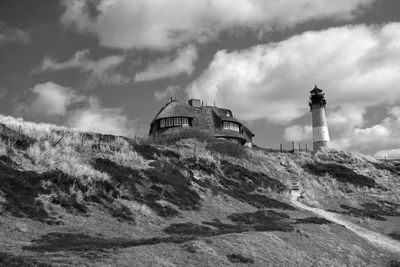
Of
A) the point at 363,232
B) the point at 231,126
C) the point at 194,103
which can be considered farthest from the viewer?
the point at 194,103

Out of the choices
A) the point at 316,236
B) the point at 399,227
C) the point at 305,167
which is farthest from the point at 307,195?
the point at 316,236

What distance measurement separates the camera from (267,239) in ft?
63.8

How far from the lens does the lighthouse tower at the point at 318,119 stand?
239 feet

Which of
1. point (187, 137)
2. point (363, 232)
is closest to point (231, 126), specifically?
point (187, 137)

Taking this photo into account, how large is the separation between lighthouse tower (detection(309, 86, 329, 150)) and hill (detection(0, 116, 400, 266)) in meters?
27.3

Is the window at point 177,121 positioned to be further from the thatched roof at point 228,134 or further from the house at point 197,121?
the thatched roof at point 228,134

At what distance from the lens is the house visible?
66375mm

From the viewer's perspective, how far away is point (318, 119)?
74.6 m

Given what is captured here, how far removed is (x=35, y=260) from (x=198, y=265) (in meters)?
5.51

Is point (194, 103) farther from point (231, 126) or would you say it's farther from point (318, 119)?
point (318, 119)

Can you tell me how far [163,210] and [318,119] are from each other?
5681cm

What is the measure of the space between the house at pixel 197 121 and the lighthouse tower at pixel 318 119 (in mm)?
12275

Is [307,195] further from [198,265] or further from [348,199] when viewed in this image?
[198,265]

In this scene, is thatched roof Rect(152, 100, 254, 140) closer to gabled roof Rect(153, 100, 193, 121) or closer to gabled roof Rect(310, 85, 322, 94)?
gabled roof Rect(153, 100, 193, 121)
